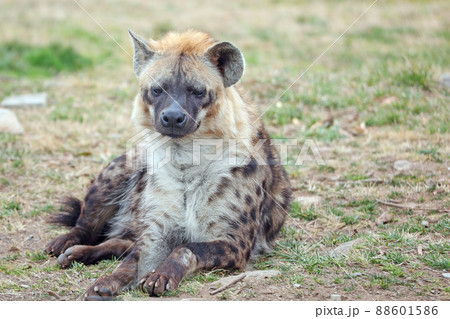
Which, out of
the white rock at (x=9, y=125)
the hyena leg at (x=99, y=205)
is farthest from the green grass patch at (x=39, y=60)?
the hyena leg at (x=99, y=205)

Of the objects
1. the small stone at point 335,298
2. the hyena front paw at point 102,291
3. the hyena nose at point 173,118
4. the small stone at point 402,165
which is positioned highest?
the hyena nose at point 173,118

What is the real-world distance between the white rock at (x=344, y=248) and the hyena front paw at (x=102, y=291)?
107 cm

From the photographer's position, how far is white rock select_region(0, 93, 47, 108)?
230 inches

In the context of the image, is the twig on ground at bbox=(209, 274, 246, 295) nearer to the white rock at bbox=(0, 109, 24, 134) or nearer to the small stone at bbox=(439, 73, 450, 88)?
the white rock at bbox=(0, 109, 24, 134)

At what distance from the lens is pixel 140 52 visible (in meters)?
3.15

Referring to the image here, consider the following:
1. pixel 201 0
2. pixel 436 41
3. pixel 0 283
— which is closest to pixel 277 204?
pixel 0 283

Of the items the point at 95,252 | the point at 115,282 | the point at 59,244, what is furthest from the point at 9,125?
the point at 115,282

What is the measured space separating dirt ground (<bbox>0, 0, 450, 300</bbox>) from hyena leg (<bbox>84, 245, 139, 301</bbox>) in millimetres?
63

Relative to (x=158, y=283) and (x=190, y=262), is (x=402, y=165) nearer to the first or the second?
(x=190, y=262)

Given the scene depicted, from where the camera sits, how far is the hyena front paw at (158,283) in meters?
2.55

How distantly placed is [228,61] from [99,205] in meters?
1.18

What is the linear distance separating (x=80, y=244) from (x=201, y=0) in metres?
8.39

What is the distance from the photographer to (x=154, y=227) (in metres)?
3.00

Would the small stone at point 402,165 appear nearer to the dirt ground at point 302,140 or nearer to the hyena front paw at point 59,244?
the dirt ground at point 302,140
